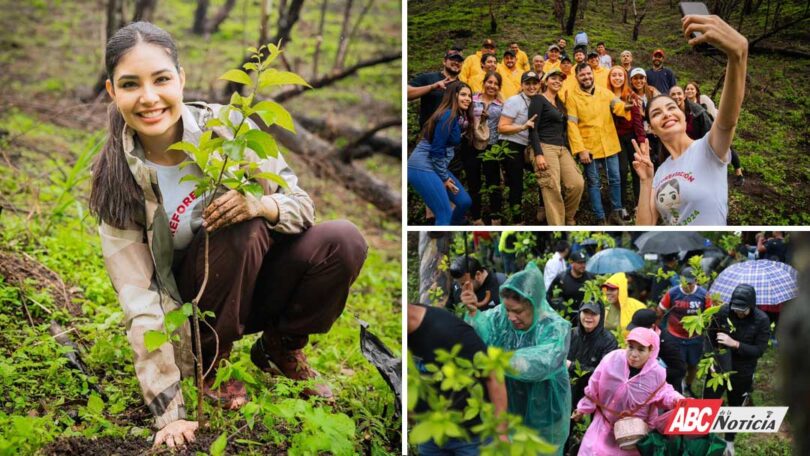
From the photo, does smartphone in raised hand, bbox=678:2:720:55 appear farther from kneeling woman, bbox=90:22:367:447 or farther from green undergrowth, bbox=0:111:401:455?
green undergrowth, bbox=0:111:401:455

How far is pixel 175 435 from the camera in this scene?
3121mm

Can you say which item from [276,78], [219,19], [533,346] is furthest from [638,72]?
[219,19]

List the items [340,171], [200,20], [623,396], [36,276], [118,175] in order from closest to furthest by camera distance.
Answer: [118,175] < [623,396] < [36,276] < [340,171] < [200,20]

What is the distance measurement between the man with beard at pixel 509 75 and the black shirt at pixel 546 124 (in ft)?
0.30

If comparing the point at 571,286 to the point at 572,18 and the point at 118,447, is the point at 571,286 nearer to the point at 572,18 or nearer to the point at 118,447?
the point at 572,18

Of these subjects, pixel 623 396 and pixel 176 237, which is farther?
pixel 623 396

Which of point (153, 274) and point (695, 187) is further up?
point (695, 187)

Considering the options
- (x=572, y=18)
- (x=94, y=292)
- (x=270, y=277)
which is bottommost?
(x=94, y=292)

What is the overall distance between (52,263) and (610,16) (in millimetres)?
2746

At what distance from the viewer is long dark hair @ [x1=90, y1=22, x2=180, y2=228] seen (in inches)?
126

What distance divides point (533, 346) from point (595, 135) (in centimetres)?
90

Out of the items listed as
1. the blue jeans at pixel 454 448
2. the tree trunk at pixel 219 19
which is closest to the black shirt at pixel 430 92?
the blue jeans at pixel 454 448

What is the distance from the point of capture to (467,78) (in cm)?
372

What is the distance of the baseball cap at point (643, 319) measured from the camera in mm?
3566
